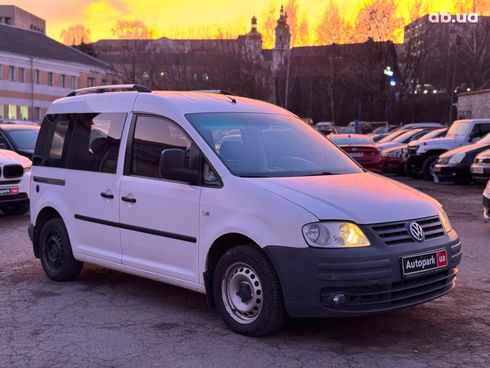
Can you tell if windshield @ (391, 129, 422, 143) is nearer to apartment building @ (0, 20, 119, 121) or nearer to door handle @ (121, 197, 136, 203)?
door handle @ (121, 197, 136, 203)

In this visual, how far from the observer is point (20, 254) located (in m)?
8.37

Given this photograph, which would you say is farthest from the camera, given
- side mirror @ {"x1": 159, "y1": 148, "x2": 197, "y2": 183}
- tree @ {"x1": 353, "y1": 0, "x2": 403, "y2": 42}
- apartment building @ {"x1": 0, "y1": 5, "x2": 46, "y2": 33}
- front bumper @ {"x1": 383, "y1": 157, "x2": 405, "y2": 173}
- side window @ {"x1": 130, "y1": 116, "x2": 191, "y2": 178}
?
apartment building @ {"x1": 0, "y1": 5, "x2": 46, "y2": 33}

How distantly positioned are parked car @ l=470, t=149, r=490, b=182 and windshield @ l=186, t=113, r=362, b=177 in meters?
9.27

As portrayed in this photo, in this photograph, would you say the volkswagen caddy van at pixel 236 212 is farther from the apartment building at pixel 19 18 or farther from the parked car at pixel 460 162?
the apartment building at pixel 19 18

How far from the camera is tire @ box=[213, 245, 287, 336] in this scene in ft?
15.3

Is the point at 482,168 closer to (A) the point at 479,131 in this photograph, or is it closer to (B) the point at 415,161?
(A) the point at 479,131

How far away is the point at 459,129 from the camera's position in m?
19.2

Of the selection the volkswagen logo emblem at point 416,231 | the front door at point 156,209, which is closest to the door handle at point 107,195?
the front door at point 156,209

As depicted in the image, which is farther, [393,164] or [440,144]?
[393,164]

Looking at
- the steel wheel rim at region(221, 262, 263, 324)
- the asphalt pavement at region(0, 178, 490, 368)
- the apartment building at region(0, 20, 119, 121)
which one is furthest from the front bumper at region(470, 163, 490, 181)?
the apartment building at region(0, 20, 119, 121)

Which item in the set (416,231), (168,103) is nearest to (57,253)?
(168,103)

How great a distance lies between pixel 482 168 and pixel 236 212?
36.3ft

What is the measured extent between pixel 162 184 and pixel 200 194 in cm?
50

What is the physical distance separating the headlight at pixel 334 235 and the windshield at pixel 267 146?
0.85 meters
